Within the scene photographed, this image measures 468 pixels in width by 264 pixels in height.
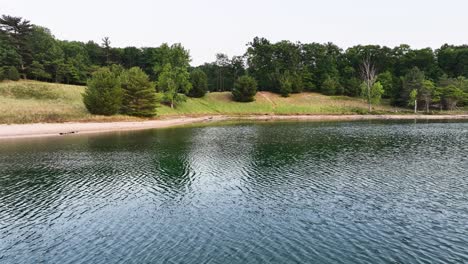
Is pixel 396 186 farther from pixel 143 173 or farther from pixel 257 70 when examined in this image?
pixel 257 70

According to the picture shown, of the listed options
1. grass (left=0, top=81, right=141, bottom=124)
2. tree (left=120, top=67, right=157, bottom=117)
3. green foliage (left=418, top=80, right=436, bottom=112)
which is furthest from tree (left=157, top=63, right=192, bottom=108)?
green foliage (left=418, top=80, right=436, bottom=112)

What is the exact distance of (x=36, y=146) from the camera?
5247 centimetres

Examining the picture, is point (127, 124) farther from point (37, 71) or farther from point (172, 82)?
point (37, 71)

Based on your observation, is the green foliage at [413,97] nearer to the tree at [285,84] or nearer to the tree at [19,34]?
the tree at [285,84]

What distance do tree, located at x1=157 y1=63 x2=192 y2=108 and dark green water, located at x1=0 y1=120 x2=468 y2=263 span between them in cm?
6024

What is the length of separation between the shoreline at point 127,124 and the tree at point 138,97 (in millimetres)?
4730

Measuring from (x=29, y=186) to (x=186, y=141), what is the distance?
101ft

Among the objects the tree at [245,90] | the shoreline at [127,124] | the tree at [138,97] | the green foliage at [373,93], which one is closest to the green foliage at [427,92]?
the shoreline at [127,124]

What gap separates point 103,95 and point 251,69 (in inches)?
3404

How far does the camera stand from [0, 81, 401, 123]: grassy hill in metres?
77.1

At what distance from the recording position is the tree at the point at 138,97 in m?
89.3

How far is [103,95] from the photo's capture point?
80625 mm

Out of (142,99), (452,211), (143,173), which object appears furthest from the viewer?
(142,99)

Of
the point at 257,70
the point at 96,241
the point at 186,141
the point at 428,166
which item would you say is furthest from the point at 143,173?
the point at 257,70
